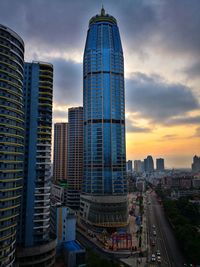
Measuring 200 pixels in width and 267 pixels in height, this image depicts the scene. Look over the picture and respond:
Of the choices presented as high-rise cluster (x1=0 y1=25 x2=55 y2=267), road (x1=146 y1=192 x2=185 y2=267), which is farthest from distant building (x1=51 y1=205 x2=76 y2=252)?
road (x1=146 y1=192 x2=185 y2=267)

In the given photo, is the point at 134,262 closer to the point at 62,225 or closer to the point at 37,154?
the point at 62,225

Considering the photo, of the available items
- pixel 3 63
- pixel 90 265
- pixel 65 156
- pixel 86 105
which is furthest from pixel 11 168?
pixel 65 156

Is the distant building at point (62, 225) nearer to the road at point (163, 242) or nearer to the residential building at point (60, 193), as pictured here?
the road at point (163, 242)

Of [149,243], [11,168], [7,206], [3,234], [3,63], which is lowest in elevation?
[149,243]

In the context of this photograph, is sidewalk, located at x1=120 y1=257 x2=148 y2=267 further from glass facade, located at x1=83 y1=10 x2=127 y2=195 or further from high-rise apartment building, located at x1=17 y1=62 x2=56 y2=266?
glass facade, located at x1=83 y1=10 x2=127 y2=195

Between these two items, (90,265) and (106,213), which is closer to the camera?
(90,265)

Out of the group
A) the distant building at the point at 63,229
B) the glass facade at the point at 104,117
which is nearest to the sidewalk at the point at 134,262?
the distant building at the point at 63,229

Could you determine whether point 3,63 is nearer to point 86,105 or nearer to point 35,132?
point 35,132
